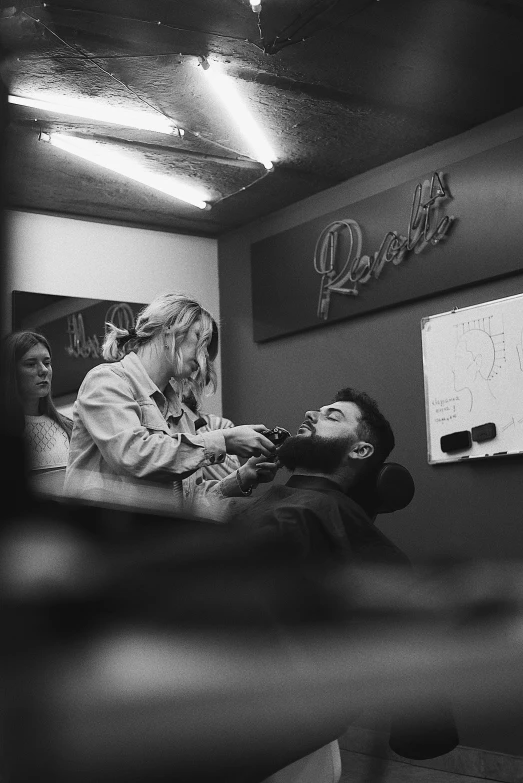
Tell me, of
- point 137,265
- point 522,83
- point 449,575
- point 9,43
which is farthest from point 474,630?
point 137,265

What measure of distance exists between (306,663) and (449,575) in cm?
6

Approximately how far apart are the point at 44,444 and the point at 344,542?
0.13 m

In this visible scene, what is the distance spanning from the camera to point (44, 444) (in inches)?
8.7

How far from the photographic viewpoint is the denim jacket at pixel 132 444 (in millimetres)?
240

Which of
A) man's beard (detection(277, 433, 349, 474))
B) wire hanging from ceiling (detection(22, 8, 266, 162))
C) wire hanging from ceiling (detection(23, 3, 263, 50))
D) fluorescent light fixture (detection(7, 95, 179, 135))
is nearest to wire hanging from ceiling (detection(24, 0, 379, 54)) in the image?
wire hanging from ceiling (detection(23, 3, 263, 50))

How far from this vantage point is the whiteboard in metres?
2.58

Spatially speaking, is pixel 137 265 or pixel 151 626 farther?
pixel 137 265

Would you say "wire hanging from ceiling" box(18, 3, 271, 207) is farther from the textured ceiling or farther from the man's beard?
the man's beard

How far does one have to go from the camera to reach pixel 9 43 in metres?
0.20

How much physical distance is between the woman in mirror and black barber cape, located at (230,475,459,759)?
0.18 ft

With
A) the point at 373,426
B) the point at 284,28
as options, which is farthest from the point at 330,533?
the point at 284,28

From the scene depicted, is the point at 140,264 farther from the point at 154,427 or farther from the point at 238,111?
the point at 154,427

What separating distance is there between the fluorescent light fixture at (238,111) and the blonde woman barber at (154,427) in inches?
72.5

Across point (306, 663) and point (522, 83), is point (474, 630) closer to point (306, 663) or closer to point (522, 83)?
point (306, 663)
